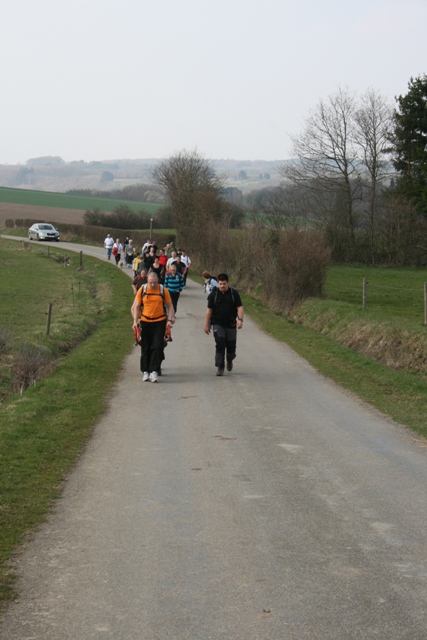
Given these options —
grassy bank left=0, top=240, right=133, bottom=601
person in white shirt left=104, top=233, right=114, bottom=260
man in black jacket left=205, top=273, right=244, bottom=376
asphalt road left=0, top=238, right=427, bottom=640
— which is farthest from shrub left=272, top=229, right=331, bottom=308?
person in white shirt left=104, top=233, right=114, bottom=260

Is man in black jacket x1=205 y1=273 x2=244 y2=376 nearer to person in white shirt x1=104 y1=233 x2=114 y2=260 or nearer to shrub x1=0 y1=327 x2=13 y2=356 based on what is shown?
shrub x1=0 y1=327 x2=13 y2=356

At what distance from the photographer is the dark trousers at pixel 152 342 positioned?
14.7m

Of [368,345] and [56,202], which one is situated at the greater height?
[56,202]

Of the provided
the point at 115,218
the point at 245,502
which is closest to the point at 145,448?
the point at 245,502

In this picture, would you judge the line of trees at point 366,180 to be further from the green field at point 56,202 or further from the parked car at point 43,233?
the green field at point 56,202

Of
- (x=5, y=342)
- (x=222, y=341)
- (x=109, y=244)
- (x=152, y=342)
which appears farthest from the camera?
(x=109, y=244)

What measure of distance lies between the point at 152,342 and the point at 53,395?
220 cm

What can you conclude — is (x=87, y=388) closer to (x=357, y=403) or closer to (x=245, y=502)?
(x=357, y=403)

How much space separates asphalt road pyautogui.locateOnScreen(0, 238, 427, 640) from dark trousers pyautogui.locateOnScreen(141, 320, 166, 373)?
2.88m

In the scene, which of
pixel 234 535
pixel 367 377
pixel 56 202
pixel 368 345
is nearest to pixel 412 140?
pixel 368 345

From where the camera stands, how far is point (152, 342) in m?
14.8

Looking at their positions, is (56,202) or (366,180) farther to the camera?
(56,202)

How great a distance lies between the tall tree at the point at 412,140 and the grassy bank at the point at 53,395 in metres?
27.0

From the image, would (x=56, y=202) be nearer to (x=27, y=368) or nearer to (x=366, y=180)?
(x=366, y=180)
